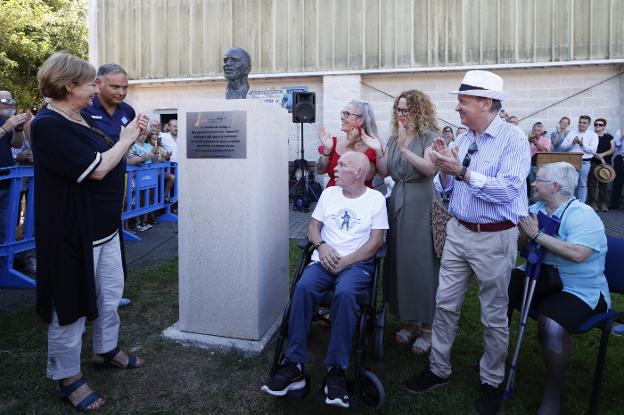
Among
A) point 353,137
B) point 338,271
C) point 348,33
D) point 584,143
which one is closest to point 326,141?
point 353,137

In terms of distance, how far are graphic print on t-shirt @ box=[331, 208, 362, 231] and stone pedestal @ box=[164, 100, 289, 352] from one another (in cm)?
57

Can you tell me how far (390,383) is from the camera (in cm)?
335

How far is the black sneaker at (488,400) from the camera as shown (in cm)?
297

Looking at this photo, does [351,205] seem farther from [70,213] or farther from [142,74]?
[142,74]

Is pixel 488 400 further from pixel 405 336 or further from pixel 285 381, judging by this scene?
pixel 285 381

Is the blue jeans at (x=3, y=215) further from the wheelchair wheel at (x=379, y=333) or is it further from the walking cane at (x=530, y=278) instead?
the walking cane at (x=530, y=278)

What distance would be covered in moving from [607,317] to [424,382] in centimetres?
115

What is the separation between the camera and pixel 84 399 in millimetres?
2979

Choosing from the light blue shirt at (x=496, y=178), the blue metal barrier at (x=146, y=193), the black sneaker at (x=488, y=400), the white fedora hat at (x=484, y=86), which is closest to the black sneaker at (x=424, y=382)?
the black sneaker at (x=488, y=400)

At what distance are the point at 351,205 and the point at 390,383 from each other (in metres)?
1.24

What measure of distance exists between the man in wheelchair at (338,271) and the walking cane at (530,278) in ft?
3.17

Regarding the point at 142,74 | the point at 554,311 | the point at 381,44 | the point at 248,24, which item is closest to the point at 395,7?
the point at 381,44

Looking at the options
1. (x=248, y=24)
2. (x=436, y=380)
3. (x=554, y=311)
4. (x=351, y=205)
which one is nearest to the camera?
(x=554, y=311)

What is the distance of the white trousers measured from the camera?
2.94 m
